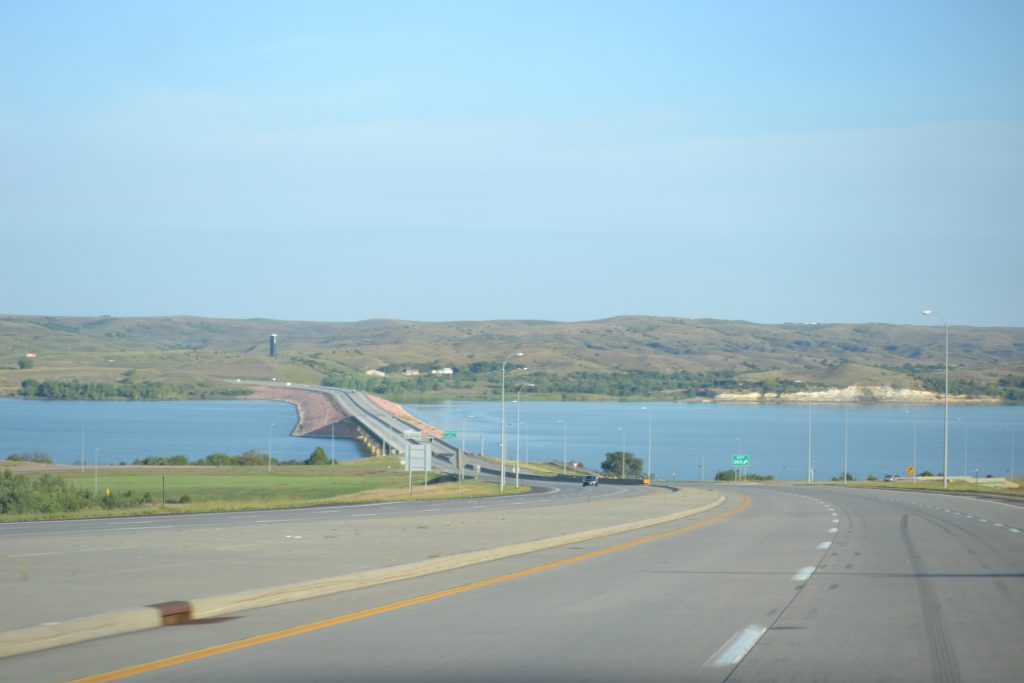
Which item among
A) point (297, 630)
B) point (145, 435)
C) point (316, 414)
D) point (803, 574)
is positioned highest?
point (297, 630)

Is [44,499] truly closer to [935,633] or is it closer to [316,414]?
[935,633]

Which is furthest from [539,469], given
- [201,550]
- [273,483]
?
[201,550]

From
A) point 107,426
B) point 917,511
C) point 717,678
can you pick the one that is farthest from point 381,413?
point 717,678

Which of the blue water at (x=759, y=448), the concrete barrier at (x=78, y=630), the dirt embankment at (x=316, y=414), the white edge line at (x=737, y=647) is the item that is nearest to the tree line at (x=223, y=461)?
the blue water at (x=759, y=448)

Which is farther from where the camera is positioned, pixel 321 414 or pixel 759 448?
pixel 321 414

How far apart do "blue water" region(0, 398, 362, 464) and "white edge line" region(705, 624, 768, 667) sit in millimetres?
91717

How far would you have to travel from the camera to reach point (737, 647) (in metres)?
9.79

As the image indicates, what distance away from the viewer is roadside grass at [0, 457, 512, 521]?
5316cm

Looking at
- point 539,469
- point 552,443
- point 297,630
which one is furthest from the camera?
point 552,443

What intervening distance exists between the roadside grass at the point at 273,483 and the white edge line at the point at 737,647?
99.8ft

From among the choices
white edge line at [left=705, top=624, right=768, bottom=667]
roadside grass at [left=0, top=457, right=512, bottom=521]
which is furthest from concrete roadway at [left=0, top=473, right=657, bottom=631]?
roadside grass at [left=0, top=457, right=512, bottom=521]

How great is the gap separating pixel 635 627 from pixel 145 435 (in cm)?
14369

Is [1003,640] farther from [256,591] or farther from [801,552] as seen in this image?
[801,552]

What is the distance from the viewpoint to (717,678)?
845 cm
